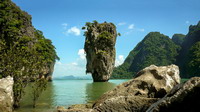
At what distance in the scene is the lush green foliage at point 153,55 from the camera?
162 meters

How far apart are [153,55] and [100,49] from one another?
110563 mm

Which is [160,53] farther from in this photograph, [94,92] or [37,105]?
[37,105]

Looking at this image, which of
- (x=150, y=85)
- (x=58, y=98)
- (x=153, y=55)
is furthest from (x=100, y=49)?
(x=153, y=55)

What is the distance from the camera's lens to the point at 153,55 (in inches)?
6658

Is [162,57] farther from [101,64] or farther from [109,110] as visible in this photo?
[109,110]

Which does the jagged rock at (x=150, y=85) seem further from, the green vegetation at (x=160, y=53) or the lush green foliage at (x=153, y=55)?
the lush green foliage at (x=153, y=55)

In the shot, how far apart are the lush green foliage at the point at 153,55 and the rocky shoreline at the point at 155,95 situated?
147038 millimetres

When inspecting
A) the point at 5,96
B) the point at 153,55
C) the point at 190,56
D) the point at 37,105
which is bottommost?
the point at 37,105

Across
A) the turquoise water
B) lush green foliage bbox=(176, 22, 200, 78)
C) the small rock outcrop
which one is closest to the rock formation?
the small rock outcrop

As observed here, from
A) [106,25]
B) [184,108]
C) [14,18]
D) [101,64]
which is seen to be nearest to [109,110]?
[184,108]

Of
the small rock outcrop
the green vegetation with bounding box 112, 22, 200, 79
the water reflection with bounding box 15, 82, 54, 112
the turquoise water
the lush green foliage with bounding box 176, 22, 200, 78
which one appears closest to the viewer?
the small rock outcrop

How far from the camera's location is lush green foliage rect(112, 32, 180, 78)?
530 ft

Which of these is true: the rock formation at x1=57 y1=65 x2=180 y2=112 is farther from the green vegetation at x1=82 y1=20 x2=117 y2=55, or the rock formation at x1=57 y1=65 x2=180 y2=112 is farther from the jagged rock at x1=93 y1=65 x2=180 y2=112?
the green vegetation at x1=82 y1=20 x2=117 y2=55

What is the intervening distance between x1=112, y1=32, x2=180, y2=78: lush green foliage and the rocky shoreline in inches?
5789
